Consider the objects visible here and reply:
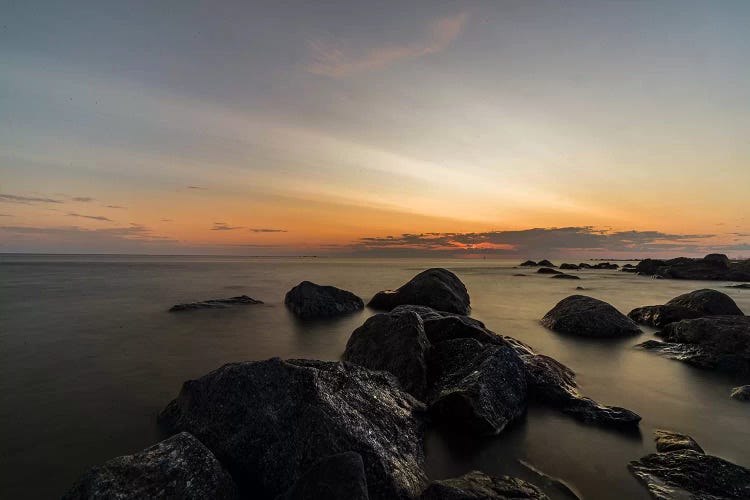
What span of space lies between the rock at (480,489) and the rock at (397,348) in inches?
103

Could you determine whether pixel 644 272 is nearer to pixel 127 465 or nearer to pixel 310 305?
pixel 310 305

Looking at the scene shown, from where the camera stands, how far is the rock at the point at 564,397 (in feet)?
20.3

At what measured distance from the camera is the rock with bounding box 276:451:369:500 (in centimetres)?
342

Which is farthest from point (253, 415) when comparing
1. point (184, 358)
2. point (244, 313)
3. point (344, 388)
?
point (244, 313)

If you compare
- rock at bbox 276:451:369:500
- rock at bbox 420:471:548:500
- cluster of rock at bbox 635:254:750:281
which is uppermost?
rock at bbox 276:451:369:500

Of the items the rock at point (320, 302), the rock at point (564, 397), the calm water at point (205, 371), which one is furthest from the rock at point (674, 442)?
the rock at point (320, 302)

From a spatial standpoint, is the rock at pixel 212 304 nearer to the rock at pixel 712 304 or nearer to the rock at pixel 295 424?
the rock at pixel 295 424

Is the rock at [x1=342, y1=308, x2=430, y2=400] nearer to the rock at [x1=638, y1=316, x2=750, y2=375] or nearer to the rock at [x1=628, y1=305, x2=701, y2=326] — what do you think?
the rock at [x1=638, y1=316, x2=750, y2=375]

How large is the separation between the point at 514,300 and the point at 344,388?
21.6m

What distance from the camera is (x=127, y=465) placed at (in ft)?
12.4

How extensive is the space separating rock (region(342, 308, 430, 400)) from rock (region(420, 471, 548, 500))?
2.61m

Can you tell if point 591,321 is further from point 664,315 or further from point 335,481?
point 335,481

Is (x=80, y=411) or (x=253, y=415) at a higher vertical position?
(x=253, y=415)

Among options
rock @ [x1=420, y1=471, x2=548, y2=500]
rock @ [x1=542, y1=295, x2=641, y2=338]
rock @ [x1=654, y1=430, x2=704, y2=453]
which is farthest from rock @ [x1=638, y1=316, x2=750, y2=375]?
rock @ [x1=420, y1=471, x2=548, y2=500]
